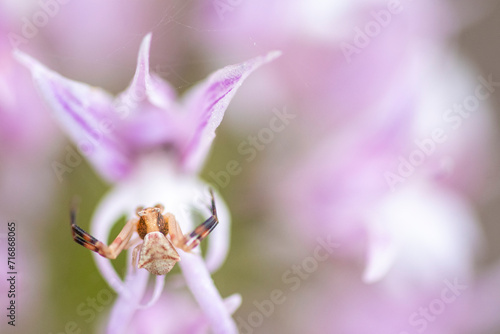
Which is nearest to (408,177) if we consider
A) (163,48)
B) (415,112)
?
(415,112)

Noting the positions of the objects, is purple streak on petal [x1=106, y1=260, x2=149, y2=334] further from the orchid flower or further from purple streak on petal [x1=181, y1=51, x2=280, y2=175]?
purple streak on petal [x1=181, y1=51, x2=280, y2=175]

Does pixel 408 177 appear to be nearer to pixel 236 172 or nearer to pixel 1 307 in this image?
pixel 236 172

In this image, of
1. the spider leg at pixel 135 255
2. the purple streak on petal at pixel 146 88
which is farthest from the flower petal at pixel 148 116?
the spider leg at pixel 135 255

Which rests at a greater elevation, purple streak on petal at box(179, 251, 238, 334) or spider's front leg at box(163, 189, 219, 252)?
spider's front leg at box(163, 189, 219, 252)

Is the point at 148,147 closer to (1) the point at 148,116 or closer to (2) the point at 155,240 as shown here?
(1) the point at 148,116

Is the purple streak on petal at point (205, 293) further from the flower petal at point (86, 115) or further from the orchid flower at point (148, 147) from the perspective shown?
the flower petal at point (86, 115)

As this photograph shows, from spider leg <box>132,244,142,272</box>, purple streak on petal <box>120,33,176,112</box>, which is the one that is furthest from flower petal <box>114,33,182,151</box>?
spider leg <box>132,244,142,272</box>

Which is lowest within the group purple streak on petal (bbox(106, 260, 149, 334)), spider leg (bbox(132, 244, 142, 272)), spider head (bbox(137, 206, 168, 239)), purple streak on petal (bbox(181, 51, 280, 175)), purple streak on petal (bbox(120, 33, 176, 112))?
purple streak on petal (bbox(106, 260, 149, 334))

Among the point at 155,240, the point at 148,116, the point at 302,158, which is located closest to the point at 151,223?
the point at 155,240
